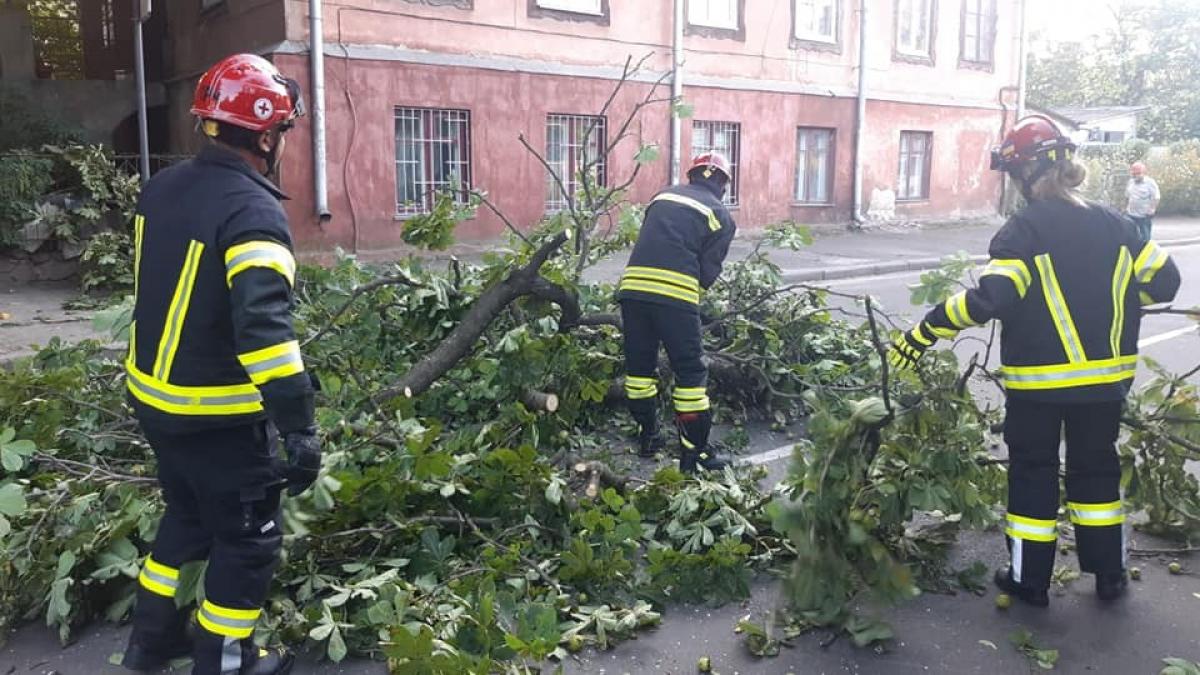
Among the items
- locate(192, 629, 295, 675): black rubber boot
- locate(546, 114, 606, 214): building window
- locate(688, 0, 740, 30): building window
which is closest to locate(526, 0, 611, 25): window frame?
locate(546, 114, 606, 214): building window

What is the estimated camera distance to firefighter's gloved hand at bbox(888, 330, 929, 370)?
4117 millimetres

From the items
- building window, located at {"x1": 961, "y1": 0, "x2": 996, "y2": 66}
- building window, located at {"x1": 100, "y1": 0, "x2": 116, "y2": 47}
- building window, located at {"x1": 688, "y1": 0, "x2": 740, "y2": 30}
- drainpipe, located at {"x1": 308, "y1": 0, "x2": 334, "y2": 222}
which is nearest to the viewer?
drainpipe, located at {"x1": 308, "y1": 0, "x2": 334, "y2": 222}

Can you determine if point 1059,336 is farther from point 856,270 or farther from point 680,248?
point 856,270

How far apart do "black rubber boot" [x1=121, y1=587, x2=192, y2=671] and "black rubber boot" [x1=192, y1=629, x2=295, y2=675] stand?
0.11 m

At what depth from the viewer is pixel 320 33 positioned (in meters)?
12.8

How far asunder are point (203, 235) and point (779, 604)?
2.39 metres

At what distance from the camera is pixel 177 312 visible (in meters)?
3.06

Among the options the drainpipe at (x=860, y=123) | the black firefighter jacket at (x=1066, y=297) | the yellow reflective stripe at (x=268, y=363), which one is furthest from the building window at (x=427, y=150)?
the yellow reflective stripe at (x=268, y=363)

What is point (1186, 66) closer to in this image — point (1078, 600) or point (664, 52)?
point (664, 52)

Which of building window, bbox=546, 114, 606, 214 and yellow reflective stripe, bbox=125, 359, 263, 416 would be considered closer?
yellow reflective stripe, bbox=125, 359, 263, 416

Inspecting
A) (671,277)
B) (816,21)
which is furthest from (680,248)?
(816,21)

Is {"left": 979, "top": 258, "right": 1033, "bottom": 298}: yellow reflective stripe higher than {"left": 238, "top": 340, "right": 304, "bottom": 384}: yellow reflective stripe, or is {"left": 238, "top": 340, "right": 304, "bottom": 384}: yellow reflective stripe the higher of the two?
{"left": 979, "top": 258, "right": 1033, "bottom": 298}: yellow reflective stripe

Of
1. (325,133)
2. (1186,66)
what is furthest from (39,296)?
(1186,66)

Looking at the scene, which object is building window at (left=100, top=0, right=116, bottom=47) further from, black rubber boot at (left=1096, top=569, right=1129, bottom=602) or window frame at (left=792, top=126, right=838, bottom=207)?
black rubber boot at (left=1096, top=569, right=1129, bottom=602)
